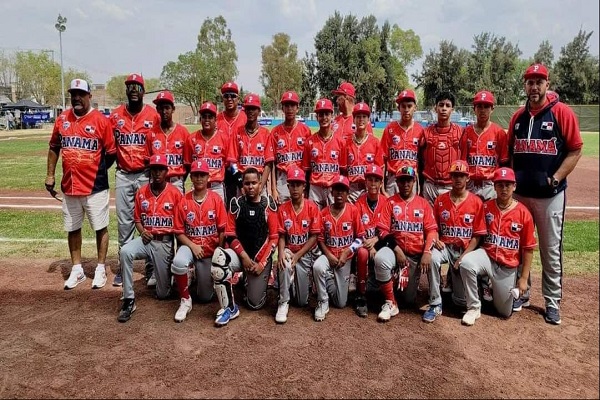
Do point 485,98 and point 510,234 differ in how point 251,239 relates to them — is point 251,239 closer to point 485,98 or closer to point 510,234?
point 510,234

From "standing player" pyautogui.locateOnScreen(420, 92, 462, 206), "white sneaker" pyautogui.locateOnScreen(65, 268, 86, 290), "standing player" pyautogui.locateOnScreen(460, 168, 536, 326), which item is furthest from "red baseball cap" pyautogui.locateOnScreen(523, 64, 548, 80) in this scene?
"white sneaker" pyautogui.locateOnScreen(65, 268, 86, 290)

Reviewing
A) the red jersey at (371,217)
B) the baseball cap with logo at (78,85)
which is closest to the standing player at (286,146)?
the red jersey at (371,217)

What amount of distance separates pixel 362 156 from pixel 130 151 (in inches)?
105

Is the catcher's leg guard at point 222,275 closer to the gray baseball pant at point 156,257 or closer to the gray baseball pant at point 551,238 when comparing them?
the gray baseball pant at point 156,257

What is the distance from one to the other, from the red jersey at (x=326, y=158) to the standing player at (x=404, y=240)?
875mm

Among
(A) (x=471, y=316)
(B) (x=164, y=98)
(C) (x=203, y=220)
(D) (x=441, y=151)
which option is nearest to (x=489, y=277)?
(A) (x=471, y=316)

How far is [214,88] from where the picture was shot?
54562 mm

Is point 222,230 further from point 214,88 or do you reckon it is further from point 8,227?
point 214,88

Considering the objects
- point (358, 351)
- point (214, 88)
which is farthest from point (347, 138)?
point (214, 88)

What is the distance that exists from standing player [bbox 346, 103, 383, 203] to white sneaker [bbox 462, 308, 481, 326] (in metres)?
1.83

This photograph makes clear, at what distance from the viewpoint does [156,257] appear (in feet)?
16.2

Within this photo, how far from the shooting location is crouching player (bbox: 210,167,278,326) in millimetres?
4750

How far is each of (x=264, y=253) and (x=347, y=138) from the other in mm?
1759

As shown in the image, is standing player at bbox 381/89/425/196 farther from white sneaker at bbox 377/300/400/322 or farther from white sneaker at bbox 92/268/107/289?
white sneaker at bbox 92/268/107/289
